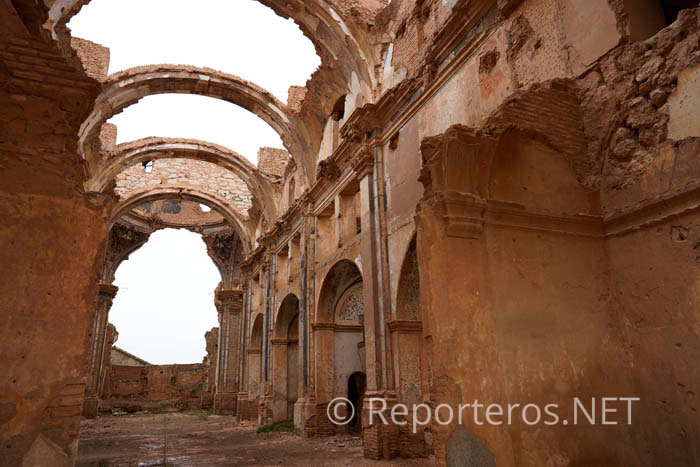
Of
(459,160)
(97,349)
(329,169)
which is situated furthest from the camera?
(97,349)

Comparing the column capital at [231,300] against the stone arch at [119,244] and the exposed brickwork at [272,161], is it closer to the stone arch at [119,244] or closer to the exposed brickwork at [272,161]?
the stone arch at [119,244]

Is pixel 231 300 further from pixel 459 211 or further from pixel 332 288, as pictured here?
pixel 459 211

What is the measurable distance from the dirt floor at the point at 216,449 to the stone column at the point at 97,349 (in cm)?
654

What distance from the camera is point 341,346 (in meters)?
11.7

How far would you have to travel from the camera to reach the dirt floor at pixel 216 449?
813cm

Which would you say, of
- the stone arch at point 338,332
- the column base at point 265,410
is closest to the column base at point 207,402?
the column base at point 265,410

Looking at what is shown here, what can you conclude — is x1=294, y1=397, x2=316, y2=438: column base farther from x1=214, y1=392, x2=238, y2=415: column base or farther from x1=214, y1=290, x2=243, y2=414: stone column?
x1=214, y1=290, x2=243, y2=414: stone column

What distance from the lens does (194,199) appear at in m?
20.4

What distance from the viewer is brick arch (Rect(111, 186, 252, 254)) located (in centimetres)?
1944

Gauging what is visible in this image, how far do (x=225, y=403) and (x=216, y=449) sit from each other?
11.8 m

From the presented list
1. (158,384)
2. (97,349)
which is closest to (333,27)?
(97,349)

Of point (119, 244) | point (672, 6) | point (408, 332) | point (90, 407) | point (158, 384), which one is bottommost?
point (90, 407)

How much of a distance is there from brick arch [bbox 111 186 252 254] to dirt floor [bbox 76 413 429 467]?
333 inches

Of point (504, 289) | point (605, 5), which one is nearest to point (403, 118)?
point (605, 5)
